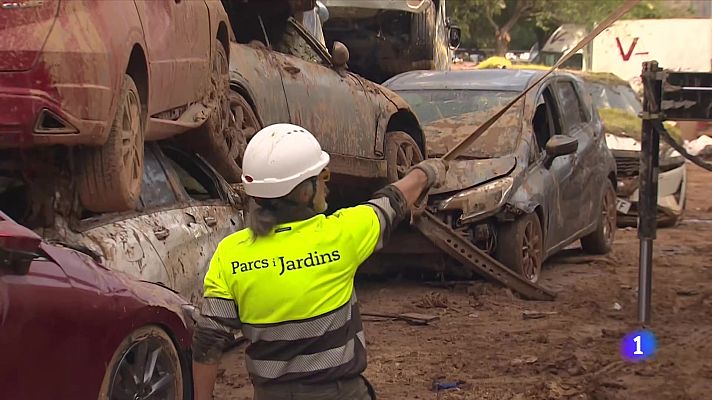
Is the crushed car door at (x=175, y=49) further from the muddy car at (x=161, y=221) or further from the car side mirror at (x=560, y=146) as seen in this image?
the car side mirror at (x=560, y=146)

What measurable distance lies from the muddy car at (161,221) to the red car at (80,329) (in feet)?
0.64

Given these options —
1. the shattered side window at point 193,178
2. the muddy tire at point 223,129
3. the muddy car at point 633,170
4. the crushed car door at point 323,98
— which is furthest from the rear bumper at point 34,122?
the muddy car at point 633,170

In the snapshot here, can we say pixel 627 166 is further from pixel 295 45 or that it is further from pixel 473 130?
pixel 295 45

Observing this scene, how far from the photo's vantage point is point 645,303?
692 cm

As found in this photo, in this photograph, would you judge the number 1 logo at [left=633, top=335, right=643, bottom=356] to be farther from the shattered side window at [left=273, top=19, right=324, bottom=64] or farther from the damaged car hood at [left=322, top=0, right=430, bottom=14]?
the damaged car hood at [left=322, top=0, right=430, bottom=14]

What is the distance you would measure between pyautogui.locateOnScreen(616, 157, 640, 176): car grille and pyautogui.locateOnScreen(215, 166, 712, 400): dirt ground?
2811 mm

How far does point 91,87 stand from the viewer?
429 centimetres

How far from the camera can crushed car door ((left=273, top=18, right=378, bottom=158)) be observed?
7.34 meters

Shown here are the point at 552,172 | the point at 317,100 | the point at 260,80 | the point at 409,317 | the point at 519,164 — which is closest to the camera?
the point at 260,80

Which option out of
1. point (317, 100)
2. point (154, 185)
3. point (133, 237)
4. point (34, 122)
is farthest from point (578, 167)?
point (34, 122)

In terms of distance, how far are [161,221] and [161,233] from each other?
12 cm

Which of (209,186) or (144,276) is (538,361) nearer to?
(209,186)

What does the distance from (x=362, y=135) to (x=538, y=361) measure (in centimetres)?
248

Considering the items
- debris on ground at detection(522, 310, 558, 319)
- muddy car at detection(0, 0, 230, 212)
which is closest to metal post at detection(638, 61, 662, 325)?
debris on ground at detection(522, 310, 558, 319)
